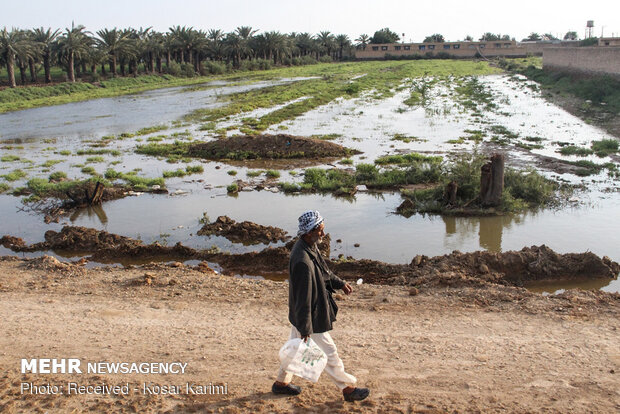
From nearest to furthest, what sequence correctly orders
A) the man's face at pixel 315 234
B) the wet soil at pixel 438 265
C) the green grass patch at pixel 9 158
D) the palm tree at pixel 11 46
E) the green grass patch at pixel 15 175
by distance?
the man's face at pixel 315 234 < the wet soil at pixel 438 265 < the green grass patch at pixel 15 175 < the green grass patch at pixel 9 158 < the palm tree at pixel 11 46

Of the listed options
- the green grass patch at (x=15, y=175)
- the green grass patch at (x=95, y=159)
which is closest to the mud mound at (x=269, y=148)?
the green grass patch at (x=95, y=159)

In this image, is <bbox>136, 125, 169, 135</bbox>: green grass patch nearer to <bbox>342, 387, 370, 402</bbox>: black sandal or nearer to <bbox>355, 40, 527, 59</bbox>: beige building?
<bbox>342, 387, 370, 402</bbox>: black sandal

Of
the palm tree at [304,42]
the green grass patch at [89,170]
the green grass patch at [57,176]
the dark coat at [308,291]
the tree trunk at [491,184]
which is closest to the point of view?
the dark coat at [308,291]

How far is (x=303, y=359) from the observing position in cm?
459

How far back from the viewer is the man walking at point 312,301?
4.50 m

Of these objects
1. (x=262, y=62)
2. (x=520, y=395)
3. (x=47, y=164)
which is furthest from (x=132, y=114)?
(x=262, y=62)

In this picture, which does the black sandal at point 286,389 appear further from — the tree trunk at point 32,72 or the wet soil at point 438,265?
the tree trunk at point 32,72

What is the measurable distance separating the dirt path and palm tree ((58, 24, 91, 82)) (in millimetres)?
51471

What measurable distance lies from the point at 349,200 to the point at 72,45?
48462 mm

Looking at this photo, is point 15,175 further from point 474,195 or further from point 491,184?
point 491,184

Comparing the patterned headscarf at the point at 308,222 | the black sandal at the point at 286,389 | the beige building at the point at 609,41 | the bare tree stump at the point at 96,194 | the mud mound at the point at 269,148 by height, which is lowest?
the black sandal at the point at 286,389

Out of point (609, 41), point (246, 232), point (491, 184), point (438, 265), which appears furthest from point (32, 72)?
point (609, 41)

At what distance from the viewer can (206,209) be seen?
14.3 m

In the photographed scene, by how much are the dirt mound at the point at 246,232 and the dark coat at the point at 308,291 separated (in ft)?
23.1
